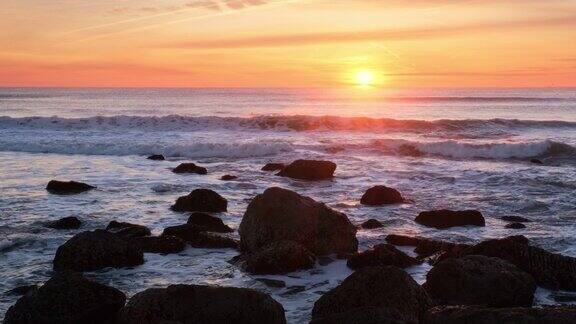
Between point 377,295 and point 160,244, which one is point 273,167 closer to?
point 160,244

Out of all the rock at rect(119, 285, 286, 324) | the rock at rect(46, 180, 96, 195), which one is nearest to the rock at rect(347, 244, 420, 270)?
the rock at rect(119, 285, 286, 324)

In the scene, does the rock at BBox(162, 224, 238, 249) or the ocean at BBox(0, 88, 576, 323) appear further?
the rock at BBox(162, 224, 238, 249)

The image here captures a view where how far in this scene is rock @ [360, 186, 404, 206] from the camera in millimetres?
15328

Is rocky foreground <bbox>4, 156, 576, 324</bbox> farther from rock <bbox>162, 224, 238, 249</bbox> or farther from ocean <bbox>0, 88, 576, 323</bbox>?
ocean <bbox>0, 88, 576, 323</bbox>

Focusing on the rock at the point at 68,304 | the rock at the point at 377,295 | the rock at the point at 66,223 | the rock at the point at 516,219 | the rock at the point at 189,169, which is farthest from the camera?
the rock at the point at 189,169

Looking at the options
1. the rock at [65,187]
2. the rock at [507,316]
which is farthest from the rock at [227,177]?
the rock at [507,316]

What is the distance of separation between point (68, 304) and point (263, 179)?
13622mm

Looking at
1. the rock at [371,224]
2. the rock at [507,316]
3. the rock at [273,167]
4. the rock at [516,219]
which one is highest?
the rock at [507,316]

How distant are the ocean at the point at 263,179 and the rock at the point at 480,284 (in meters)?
0.85

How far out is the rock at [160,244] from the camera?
33.6 feet

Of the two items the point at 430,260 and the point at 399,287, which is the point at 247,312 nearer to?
the point at 399,287

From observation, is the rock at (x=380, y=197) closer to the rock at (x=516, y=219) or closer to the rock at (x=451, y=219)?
the rock at (x=451, y=219)

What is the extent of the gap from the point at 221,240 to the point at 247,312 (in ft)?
14.5

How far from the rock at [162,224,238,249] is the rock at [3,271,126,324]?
3.71 m
